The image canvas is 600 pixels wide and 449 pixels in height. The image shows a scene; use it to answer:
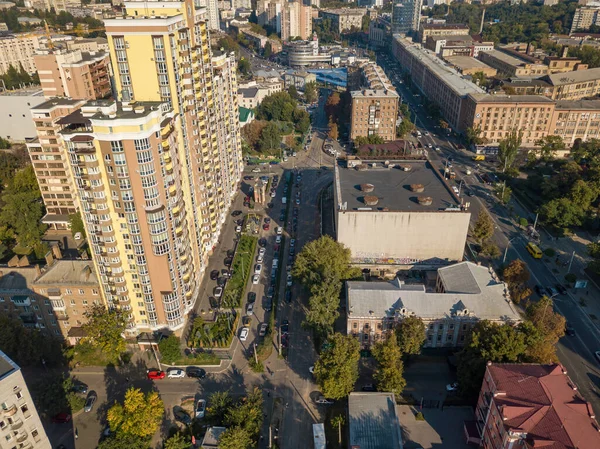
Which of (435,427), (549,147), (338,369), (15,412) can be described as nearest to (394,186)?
(338,369)

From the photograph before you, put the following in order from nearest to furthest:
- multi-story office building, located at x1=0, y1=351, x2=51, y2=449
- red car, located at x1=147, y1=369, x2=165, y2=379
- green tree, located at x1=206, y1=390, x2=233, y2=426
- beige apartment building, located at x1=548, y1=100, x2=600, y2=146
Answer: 1. multi-story office building, located at x1=0, y1=351, x2=51, y2=449
2. green tree, located at x1=206, y1=390, x2=233, y2=426
3. red car, located at x1=147, y1=369, x2=165, y2=379
4. beige apartment building, located at x1=548, y1=100, x2=600, y2=146

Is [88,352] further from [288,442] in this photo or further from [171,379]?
[288,442]

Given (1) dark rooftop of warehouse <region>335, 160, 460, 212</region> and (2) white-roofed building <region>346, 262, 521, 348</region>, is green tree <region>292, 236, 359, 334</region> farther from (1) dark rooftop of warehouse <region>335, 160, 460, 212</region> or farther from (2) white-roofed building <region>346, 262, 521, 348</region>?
(1) dark rooftop of warehouse <region>335, 160, 460, 212</region>

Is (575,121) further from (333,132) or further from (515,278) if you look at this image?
(515,278)

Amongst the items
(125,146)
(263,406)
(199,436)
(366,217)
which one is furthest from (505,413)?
(125,146)

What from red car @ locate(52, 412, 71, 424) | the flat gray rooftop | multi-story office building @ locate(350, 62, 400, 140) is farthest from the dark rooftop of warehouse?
red car @ locate(52, 412, 71, 424)
